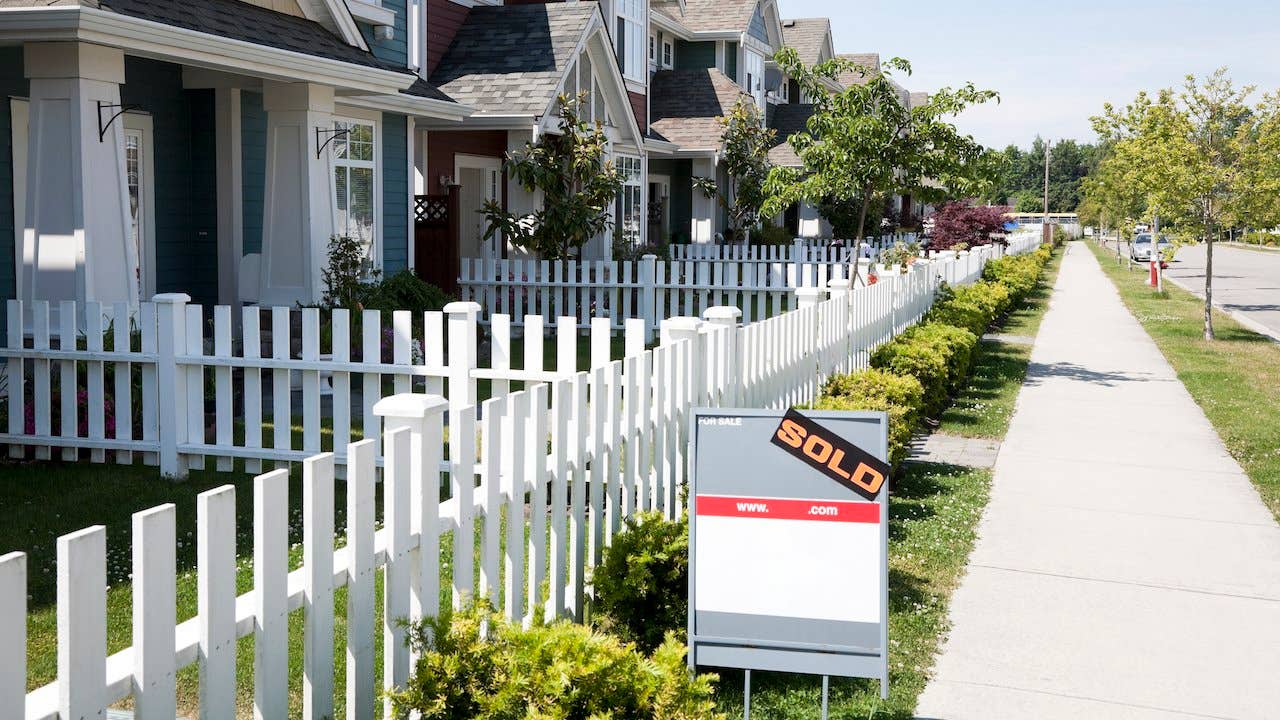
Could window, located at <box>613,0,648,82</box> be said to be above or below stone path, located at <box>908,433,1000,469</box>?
above

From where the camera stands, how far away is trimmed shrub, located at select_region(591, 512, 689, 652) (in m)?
4.82

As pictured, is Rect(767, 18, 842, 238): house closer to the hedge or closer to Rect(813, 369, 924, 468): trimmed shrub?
the hedge

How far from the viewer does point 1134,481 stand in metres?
9.07

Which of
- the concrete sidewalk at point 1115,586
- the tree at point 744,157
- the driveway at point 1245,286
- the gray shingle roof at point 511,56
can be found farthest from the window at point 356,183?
the tree at point 744,157

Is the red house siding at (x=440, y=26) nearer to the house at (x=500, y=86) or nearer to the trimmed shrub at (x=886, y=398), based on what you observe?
the house at (x=500, y=86)

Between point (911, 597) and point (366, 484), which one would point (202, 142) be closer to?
point (911, 597)

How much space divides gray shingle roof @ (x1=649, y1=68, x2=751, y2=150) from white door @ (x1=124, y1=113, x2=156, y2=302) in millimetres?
18603

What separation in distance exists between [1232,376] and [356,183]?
35.6 feet

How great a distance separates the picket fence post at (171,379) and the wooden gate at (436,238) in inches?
387

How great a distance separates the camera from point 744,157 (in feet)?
99.6

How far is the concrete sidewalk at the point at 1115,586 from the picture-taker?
16.4 ft

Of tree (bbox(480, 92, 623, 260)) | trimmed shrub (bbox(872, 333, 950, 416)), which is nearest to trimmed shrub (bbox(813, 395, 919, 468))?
trimmed shrub (bbox(872, 333, 950, 416))

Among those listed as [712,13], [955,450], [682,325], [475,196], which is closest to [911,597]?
[682,325]

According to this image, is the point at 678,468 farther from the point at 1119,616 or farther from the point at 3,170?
the point at 3,170
